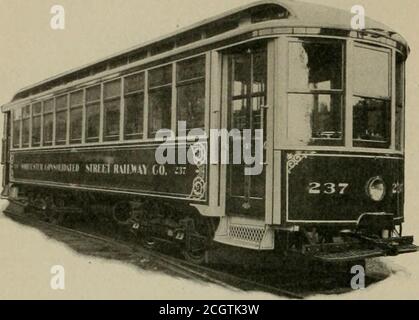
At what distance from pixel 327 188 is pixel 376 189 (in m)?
0.64

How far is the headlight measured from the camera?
634cm

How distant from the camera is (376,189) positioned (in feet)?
21.0

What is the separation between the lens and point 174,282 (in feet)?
21.8

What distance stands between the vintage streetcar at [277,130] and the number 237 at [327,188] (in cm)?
1

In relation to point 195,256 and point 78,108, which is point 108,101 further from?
point 195,256

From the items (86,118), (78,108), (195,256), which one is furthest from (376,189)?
(78,108)

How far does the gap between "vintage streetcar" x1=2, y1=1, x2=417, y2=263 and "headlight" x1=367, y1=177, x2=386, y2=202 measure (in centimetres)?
1

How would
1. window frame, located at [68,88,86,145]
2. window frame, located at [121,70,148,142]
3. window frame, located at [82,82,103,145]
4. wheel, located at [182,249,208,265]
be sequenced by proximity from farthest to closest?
window frame, located at [68,88,86,145]
window frame, located at [82,82,103,145]
window frame, located at [121,70,148,142]
wheel, located at [182,249,208,265]

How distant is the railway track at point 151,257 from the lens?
21.1 ft

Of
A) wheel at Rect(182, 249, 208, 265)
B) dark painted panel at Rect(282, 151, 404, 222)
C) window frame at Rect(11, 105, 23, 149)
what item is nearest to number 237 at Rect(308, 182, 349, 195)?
dark painted panel at Rect(282, 151, 404, 222)

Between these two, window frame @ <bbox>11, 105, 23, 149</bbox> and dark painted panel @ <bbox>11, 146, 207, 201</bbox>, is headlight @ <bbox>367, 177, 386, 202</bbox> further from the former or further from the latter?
window frame @ <bbox>11, 105, 23, 149</bbox>

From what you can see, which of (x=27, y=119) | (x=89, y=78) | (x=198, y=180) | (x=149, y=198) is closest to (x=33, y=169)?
(x=27, y=119)

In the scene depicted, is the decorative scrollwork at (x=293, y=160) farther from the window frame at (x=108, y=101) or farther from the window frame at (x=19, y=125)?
the window frame at (x=19, y=125)

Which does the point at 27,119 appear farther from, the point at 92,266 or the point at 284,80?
the point at 284,80
